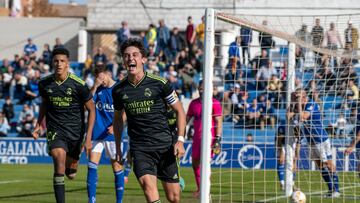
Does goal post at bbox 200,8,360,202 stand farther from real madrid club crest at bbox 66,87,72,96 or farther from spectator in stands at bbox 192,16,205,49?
spectator in stands at bbox 192,16,205,49

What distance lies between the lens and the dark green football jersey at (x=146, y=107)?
1102cm

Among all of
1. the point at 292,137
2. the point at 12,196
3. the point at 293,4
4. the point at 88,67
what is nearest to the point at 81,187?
the point at 12,196

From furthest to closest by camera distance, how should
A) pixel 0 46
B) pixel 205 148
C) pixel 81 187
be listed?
pixel 0 46, pixel 81 187, pixel 205 148

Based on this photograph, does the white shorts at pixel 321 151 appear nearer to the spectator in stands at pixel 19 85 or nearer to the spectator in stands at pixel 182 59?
the spectator in stands at pixel 182 59

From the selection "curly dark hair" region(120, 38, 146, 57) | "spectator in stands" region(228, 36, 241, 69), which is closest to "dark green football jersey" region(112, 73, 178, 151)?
"curly dark hair" region(120, 38, 146, 57)

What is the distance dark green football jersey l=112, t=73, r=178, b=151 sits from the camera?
11.0m

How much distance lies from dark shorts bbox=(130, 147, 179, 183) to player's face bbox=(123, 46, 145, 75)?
1.03 meters

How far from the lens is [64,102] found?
43.8ft

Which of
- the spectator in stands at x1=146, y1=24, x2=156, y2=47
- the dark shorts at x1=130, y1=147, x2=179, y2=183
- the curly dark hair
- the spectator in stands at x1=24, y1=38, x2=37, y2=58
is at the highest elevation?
the spectator in stands at x1=146, y1=24, x2=156, y2=47

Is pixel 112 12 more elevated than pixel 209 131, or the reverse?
pixel 112 12

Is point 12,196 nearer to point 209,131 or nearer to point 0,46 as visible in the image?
point 209,131

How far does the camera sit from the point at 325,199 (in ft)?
57.3

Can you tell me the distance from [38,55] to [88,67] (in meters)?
6.39

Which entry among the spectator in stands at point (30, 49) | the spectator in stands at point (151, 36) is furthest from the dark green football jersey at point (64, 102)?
the spectator in stands at point (30, 49)
